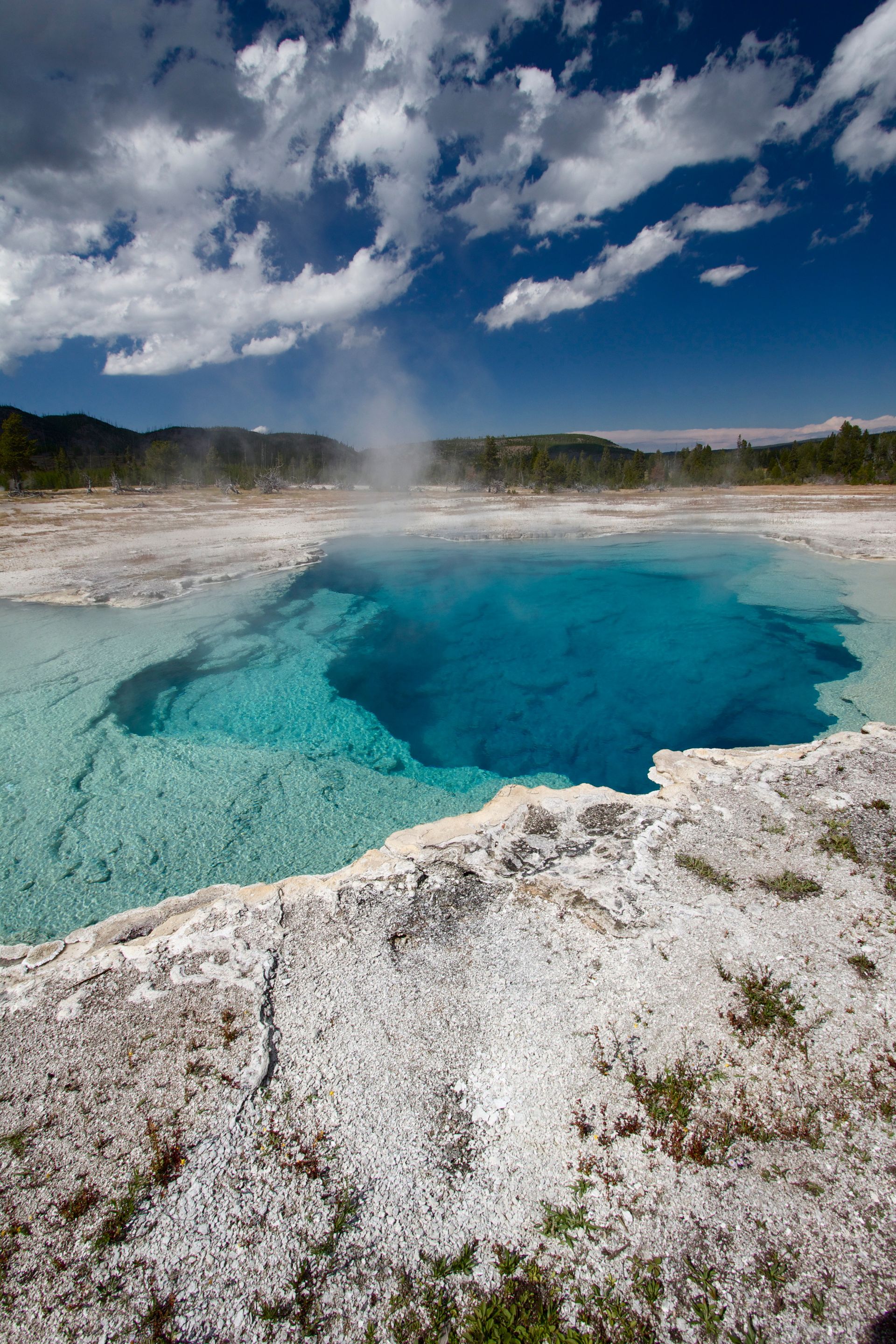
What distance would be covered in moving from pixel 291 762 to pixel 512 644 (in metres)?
6.02

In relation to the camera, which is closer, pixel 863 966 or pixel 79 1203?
pixel 79 1203

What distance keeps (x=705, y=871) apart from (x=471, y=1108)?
2227 mm

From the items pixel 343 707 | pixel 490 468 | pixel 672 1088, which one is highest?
pixel 490 468

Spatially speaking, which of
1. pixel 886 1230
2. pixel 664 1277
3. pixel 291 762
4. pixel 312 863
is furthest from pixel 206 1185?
pixel 291 762

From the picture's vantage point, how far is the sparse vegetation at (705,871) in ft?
12.2

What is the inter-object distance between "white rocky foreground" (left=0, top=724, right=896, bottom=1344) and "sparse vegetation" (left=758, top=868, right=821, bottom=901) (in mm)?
28

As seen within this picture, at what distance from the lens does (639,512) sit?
29.4 m

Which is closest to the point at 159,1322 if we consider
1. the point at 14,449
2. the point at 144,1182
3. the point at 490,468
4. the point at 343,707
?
the point at 144,1182

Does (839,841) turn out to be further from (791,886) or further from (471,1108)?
(471,1108)

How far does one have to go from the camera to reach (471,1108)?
2592 mm

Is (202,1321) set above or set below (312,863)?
above

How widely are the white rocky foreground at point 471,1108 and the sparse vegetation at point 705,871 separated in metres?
0.02

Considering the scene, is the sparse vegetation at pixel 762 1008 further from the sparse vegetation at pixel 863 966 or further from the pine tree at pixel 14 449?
the pine tree at pixel 14 449

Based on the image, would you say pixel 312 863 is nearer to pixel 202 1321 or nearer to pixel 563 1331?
pixel 202 1321
